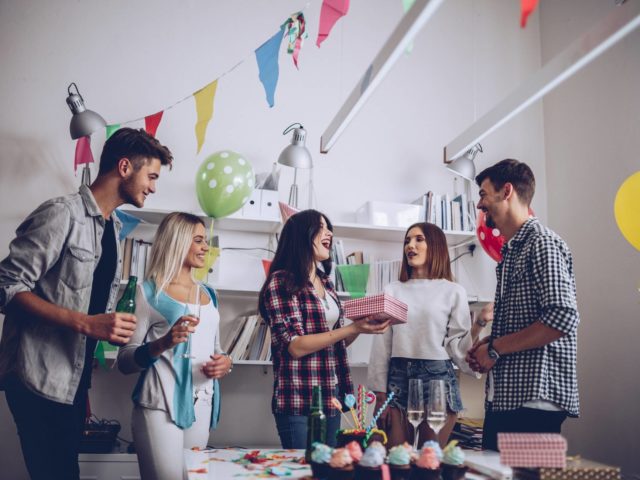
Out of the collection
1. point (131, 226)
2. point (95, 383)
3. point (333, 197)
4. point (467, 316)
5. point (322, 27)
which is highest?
point (322, 27)

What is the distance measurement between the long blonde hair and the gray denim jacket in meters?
0.31

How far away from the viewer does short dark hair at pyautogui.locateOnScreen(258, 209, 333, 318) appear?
240 cm

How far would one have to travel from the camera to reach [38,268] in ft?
6.17

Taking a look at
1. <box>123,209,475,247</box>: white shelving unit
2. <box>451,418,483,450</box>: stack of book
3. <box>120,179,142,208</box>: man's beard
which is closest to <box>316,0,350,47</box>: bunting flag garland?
<box>120,179,142,208</box>: man's beard

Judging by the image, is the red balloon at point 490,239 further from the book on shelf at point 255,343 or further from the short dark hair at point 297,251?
the book on shelf at point 255,343

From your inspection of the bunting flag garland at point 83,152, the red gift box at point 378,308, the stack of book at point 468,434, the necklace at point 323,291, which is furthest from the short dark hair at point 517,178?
the bunting flag garland at point 83,152

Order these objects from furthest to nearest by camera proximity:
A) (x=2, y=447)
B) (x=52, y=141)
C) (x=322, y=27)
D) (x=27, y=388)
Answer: (x=52, y=141) → (x=2, y=447) → (x=322, y=27) → (x=27, y=388)

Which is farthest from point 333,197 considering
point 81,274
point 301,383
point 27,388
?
point 27,388

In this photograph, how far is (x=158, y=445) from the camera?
2.01m

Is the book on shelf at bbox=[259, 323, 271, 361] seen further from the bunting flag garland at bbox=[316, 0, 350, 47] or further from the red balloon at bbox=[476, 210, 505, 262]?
the bunting flag garland at bbox=[316, 0, 350, 47]

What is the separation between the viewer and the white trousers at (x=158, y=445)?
1979 millimetres

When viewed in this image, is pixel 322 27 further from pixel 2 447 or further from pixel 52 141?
pixel 2 447

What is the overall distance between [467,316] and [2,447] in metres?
2.65

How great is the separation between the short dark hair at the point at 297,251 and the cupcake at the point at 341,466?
102cm
